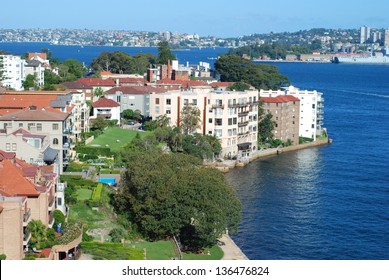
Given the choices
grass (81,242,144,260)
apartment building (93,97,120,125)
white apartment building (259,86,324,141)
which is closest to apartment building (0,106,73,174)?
grass (81,242,144,260)

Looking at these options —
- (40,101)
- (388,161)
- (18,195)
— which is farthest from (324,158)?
(18,195)

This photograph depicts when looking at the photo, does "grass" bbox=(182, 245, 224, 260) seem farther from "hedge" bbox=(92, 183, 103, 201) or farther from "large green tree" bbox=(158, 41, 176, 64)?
"large green tree" bbox=(158, 41, 176, 64)

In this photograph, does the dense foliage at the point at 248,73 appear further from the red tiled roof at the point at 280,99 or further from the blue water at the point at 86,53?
the blue water at the point at 86,53

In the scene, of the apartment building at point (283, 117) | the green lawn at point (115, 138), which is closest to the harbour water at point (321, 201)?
the apartment building at point (283, 117)

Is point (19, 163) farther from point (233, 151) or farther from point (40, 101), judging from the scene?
point (233, 151)

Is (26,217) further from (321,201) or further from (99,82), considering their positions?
(99,82)

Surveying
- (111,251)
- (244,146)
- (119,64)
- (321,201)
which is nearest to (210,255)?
(111,251)
